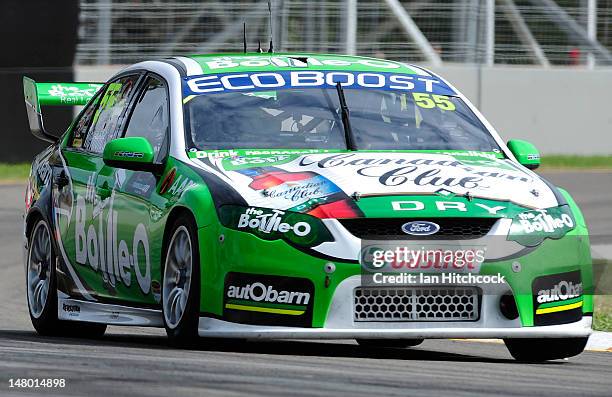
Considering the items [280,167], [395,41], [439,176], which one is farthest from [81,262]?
[395,41]

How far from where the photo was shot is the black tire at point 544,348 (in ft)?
26.6

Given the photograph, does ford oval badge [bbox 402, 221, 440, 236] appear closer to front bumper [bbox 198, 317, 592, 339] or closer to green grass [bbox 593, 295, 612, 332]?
front bumper [bbox 198, 317, 592, 339]

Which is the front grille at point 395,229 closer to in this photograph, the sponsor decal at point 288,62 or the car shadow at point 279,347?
the car shadow at point 279,347

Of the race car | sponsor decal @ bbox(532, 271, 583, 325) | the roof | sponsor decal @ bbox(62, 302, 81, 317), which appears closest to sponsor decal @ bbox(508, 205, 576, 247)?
the race car

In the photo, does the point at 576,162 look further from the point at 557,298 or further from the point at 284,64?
the point at 557,298

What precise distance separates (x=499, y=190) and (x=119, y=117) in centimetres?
267

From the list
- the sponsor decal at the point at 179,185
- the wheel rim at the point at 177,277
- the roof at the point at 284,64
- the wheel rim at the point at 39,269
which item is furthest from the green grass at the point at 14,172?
the wheel rim at the point at 177,277

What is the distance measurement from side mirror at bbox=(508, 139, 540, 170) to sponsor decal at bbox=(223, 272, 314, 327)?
175 centimetres

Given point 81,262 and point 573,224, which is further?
point 81,262

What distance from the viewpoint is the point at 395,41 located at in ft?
85.4

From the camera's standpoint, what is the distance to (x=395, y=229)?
7520 mm

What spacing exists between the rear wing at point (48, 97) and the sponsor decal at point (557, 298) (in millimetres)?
3990

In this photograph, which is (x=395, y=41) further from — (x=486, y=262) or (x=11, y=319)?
(x=486, y=262)

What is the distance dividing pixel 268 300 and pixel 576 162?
59.7 ft
